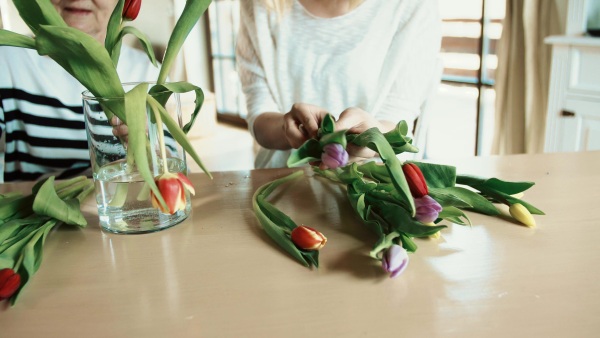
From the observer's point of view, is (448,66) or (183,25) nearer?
(183,25)

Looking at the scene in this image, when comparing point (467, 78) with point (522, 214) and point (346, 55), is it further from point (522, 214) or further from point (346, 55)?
point (522, 214)

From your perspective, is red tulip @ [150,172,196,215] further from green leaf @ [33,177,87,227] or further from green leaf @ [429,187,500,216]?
green leaf @ [429,187,500,216]

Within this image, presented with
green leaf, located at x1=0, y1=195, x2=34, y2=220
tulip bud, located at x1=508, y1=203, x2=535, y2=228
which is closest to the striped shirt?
green leaf, located at x1=0, y1=195, x2=34, y2=220

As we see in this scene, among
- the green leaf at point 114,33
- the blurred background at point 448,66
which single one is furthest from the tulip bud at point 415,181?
the blurred background at point 448,66

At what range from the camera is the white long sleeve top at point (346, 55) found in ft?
3.69

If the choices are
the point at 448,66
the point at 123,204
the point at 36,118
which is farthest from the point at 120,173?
the point at 448,66

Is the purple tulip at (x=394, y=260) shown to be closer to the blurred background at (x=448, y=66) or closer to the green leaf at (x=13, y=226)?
the green leaf at (x=13, y=226)

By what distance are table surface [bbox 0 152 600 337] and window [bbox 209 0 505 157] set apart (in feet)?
5.62

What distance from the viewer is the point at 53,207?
538 millimetres

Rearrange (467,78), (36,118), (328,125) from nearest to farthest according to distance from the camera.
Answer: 1. (328,125)
2. (36,118)
3. (467,78)

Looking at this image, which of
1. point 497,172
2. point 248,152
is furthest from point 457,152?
point 497,172

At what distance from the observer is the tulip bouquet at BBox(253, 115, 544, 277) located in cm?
48

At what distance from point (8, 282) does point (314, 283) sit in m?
0.24

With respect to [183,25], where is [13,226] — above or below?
below
